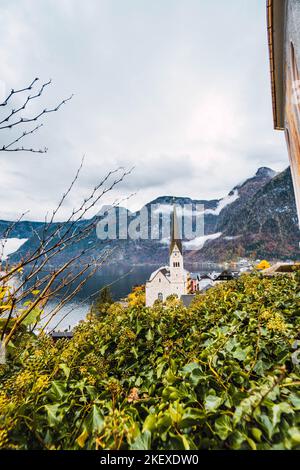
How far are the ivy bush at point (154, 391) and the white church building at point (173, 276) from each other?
3496cm

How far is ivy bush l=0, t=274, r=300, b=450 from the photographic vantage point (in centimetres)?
84

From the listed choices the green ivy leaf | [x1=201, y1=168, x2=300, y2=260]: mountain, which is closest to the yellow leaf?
the green ivy leaf

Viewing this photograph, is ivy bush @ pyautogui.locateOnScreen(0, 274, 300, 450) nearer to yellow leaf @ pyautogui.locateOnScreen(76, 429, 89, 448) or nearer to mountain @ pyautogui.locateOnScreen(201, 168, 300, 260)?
yellow leaf @ pyautogui.locateOnScreen(76, 429, 89, 448)

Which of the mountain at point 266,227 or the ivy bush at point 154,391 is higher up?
the mountain at point 266,227

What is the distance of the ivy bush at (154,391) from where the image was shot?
838 millimetres

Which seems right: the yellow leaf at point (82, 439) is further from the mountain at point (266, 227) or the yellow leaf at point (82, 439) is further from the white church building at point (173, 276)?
the mountain at point (266, 227)

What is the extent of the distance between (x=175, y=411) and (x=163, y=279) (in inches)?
1453

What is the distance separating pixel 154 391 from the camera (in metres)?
1.32

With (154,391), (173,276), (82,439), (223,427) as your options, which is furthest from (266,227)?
(82,439)

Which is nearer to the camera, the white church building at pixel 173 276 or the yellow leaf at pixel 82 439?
the yellow leaf at pixel 82 439

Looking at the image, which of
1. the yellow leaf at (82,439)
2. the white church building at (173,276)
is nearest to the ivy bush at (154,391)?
the yellow leaf at (82,439)

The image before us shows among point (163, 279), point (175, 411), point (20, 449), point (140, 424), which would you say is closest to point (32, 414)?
point (20, 449)

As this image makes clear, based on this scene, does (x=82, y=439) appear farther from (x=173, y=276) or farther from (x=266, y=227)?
(x=266, y=227)

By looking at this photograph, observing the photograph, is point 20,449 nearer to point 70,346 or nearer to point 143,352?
point 70,346
